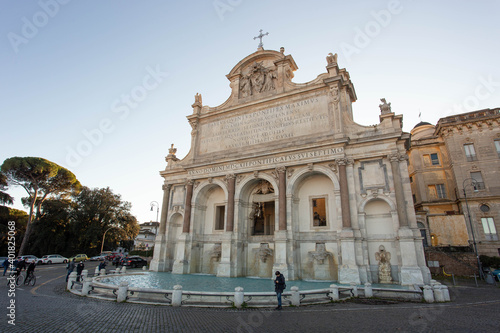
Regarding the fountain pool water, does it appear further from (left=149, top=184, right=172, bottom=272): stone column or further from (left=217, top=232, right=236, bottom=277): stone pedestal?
(left=149, top=184, right=172, bottom=272): stone column

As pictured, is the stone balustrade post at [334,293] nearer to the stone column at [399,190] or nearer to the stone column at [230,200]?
the stone column at [399,190]

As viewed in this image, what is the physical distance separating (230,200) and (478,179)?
29.1 metres

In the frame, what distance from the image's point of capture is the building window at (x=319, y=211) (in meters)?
22.5

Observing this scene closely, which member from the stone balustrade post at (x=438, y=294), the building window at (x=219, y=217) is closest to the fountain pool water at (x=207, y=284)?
the stone balustrade post at (x=438, y=294)

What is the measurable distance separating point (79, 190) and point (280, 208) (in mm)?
38589

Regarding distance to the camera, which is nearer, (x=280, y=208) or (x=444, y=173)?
(x=280, y=208)

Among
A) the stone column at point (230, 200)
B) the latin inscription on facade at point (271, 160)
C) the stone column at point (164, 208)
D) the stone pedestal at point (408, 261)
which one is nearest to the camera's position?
the stone pedestal at point (408, 261)

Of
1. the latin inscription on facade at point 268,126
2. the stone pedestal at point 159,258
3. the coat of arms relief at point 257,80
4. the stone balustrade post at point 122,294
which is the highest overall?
the coat of arms relief at point 257,80

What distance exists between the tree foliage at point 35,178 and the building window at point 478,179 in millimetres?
55816

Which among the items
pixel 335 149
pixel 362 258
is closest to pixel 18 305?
pixel 362 258

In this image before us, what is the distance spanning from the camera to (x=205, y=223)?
88.4 ft

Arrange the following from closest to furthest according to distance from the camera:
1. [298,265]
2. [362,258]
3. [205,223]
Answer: [362,258], [298,265], [205,223]

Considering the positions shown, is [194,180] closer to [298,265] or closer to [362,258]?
[298,265]

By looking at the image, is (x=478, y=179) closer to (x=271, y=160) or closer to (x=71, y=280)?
(x=271, y=160)
